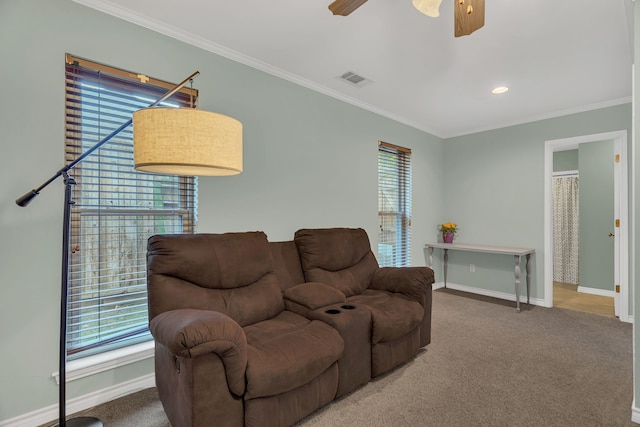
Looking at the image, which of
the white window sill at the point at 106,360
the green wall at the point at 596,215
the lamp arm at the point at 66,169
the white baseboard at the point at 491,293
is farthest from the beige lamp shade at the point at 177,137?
the green wall at the point at 596,215

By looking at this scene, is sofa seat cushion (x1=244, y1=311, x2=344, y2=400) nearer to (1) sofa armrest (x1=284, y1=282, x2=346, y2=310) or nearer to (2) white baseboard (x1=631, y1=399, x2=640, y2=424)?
(1) sofa armrest (x1=284, y1=282, x2=346, y2=310)

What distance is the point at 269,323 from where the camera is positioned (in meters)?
2.06

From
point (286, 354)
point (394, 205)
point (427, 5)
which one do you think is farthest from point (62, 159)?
point (394, 205)

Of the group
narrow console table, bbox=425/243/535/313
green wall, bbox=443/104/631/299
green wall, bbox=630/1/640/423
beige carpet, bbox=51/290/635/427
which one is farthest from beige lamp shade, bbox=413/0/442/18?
green wall, bbox=443/104/631/299

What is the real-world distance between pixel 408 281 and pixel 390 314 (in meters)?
0.46

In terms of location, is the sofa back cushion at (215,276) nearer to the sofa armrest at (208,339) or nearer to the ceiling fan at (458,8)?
the sofa armrest at (208,339)

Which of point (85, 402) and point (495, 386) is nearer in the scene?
point (85, 402)

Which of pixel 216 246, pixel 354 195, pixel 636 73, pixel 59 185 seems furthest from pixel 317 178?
pixel 636 73

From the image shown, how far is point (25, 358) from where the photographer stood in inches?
68.4

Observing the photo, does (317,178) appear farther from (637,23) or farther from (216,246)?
(637,23)

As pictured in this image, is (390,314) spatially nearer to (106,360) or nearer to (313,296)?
(313,296)

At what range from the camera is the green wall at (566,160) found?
532 cm

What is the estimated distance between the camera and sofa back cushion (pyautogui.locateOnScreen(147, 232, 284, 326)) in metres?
1.85

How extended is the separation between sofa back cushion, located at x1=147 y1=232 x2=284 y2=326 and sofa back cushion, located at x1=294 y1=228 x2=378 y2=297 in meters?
0.44
